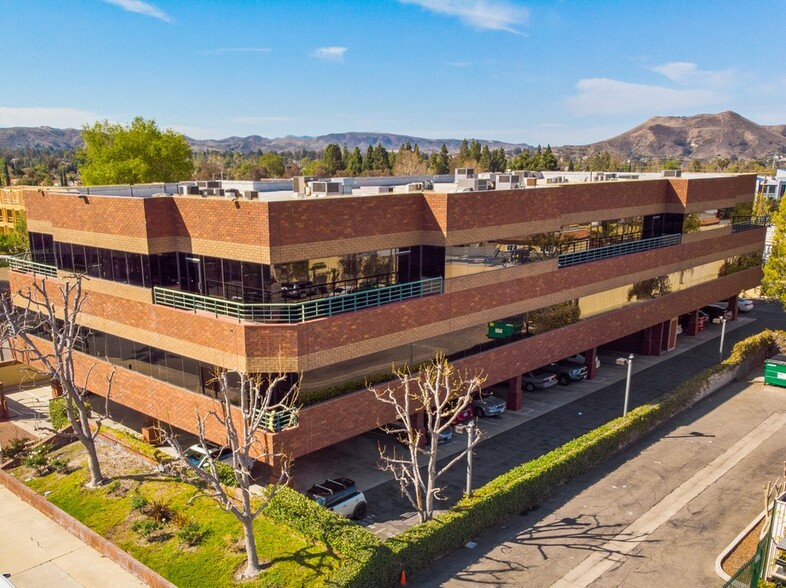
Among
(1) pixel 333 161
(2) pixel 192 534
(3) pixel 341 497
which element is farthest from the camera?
(1) pixel 333 161

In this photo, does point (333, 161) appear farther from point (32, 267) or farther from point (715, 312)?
point (32, 267)

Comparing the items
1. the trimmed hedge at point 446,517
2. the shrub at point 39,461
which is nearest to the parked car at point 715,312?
the trimmed hedge at point 446,517

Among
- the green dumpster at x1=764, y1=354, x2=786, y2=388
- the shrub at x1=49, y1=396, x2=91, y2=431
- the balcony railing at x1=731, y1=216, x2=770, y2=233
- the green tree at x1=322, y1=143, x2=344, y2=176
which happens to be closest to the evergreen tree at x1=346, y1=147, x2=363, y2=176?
the green tree at x1=322, y1=143, x2=344, y2=176

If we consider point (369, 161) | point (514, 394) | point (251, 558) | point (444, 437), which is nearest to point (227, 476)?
point (251, 558)

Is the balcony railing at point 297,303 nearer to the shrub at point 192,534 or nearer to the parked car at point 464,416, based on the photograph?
the shrub at point 192,534

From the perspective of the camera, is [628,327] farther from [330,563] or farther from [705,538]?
[330,563]

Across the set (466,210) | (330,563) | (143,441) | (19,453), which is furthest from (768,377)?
(19,453)

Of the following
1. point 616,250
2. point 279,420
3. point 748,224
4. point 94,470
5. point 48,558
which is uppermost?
point 748,224
